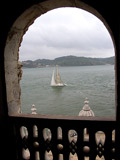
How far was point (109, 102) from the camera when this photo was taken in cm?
2908

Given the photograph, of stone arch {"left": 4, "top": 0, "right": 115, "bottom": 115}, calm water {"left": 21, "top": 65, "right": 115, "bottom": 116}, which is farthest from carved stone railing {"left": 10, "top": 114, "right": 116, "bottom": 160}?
calm water {"left": 21, "top": 65, "right": 115, "bottom": 116}

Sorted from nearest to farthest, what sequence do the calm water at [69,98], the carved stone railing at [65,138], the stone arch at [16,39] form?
the carved stone railing at [65,138] → the stone arch at [16,39] → the calm water at [69,98]

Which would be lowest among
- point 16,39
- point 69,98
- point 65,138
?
point 69,98

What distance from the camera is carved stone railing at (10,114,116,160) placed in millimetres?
1836

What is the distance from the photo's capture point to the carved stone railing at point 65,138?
1836mm

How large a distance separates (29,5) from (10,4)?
230 millimetres

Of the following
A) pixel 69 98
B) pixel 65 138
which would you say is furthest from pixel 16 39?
pixel 69 98

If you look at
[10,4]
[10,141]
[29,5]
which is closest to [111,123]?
[10,141]

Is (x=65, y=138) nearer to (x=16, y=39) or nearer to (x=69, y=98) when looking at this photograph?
(x=16, y=39)

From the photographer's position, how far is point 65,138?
1.94 meters

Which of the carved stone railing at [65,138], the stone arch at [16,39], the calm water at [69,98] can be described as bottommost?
the calm water at [69,98]

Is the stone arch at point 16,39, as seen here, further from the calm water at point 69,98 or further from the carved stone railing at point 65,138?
the calm water at point 69,98

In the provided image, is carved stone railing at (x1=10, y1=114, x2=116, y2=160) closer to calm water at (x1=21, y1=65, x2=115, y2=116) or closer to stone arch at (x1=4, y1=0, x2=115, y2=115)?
stone arch at (x1=4, y1=0, x2=115, y2=115)

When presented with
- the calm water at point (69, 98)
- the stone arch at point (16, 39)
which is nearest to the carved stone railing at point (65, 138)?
the stone arch at point (16, 39)
